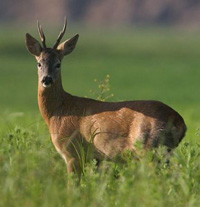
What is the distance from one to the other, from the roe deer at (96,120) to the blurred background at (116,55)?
0.45 meters

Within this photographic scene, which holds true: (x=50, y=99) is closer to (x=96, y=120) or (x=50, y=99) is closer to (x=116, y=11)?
(x=96, y=120)

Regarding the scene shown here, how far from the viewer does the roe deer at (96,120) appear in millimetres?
8078

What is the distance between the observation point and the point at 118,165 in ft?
27.7

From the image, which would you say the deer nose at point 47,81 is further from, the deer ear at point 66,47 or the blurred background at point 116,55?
the deer ear at point 66,47

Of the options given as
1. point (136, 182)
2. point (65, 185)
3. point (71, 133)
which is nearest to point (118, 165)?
point (71, 133)

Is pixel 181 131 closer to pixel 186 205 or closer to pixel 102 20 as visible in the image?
pixel 186 205

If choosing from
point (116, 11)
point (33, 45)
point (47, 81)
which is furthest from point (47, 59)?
point (116, 11)

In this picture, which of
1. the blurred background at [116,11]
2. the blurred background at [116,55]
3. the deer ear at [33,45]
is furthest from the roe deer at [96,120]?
the blurred background at [116,11]

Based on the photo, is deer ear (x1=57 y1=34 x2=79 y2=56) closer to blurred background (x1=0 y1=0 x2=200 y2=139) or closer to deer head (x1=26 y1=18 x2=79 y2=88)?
deer head (x1=26 y1=18 x2=79 y2=88)

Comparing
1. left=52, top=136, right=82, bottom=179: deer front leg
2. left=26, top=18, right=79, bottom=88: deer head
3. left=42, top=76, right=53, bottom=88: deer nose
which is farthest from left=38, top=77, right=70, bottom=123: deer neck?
left=52, top=136, right=82, bottom=179: deer front leg

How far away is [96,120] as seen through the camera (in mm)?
8594

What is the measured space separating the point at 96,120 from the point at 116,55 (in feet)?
229

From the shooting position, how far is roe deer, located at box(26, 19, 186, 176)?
26.5ft

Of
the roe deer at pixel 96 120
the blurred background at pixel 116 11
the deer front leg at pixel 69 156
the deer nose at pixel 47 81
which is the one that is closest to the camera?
→ the roe deer at pixel 96 120
